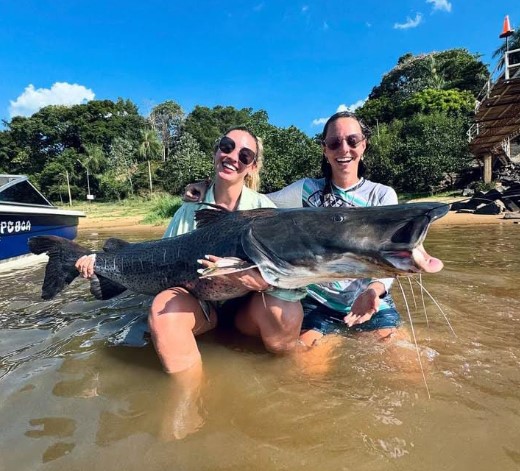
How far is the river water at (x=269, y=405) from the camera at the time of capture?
6.04 feet

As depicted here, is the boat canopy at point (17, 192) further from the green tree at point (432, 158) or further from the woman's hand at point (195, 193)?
the green tree at point (432, 158)

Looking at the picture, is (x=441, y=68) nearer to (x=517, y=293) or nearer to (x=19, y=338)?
(x=517, y=293)

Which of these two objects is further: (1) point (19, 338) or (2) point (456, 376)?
(1) point (19, 338)

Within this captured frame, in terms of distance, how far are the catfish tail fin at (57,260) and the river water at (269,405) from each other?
0.46m

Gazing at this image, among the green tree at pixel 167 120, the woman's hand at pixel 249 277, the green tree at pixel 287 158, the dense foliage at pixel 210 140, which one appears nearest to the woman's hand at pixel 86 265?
the woman's hand at pixel 249 277

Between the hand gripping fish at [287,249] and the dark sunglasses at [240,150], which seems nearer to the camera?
the hand gripping fish at [287,249]

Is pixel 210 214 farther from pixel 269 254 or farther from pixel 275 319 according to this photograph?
pixel 275 319

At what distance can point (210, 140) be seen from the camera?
5347 centimetres

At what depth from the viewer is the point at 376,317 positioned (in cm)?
333

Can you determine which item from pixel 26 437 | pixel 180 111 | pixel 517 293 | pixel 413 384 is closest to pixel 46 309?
pixel 26 437

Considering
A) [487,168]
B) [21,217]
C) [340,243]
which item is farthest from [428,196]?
[340,243]

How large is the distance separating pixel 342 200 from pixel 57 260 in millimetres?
2613

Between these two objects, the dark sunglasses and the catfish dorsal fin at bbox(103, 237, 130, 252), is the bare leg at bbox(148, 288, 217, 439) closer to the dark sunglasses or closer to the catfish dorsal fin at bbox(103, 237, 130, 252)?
the catfish dorsal fin at bbox(103, 237, 130, 252)

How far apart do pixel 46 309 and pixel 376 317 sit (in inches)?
143
